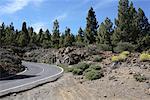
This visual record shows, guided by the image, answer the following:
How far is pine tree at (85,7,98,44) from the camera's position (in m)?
77.6

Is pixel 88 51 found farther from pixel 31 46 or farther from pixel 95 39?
pixel 31 46

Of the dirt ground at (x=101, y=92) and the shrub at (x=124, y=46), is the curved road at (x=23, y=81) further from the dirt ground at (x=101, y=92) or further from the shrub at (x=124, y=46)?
the shrub at (x=124, y=46)

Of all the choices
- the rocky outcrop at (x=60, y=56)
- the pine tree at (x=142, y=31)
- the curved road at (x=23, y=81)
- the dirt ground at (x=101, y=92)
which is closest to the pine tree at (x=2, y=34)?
the rocky outcrop at (x=60, y=56)

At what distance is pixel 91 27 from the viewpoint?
78.3 metres

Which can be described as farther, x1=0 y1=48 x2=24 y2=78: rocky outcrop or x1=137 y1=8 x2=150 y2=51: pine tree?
x1=137 y1=8 x2=150 y2=51: pine tree

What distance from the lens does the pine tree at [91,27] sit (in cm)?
7762

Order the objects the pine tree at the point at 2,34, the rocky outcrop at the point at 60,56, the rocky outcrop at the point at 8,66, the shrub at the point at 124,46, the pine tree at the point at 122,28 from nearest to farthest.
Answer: the rocky outcrop at the point at 8,66, the shrub at the point at 124,46, the pine tree at the point at 122,28, the rocky outcrop at the point at 60,56, the pine tree at the point at 2,34

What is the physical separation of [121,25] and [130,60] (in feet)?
76.2

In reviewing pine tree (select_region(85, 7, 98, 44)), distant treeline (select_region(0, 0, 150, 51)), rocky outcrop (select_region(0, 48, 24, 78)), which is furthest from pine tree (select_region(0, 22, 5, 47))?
rocky outcrop (select_region(0, 48, 24, 78))

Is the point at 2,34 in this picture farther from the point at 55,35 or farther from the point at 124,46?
the point at 124,46

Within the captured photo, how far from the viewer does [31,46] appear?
10394 cm

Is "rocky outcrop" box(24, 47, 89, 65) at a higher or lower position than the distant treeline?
lower

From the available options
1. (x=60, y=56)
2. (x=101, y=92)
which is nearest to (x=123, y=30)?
(x=60, y=56)

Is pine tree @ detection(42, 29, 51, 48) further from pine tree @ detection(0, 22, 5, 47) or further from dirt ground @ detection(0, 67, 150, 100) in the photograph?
dirt ground @ detection(0, 67, 150, 100)
